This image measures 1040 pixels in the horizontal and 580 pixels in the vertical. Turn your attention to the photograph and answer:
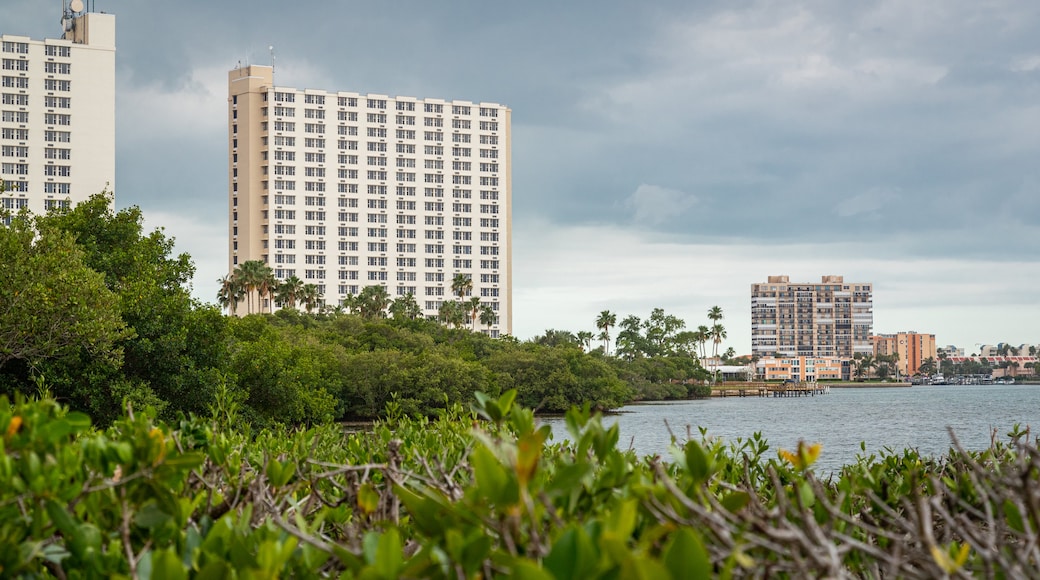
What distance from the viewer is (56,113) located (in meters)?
86.4

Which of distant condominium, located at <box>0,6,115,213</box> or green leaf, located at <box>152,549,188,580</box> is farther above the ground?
distant condominium, located at <box>0,6,115,213</box>

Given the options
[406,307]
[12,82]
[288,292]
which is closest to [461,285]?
[406,307]

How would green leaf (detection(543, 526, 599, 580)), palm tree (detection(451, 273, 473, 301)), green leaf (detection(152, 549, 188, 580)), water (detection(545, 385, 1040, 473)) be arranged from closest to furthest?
green leaf (detection(543, 526, 599, 580))
green leaf (detection(152, 549, 188, 580))
water (detection(545, 385, 1040, 473))
palm tree (detection(451, 273, 473, 301))

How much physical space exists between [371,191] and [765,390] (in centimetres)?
6729

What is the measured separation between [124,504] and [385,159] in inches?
4720

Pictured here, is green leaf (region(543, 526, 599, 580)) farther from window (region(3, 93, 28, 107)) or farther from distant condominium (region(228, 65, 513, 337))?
distant condominium (region(228, 65, 513, 337))

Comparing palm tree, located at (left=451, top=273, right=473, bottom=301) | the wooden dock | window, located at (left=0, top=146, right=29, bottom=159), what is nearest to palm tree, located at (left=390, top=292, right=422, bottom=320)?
palm tree, located at (left=451, top=273, right=473, bottom=301)

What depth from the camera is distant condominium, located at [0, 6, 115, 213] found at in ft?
280

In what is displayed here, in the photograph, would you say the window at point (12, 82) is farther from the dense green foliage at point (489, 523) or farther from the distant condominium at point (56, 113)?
the dense green foliage at point (489, 523)

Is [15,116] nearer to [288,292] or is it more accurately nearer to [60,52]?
[60,52]

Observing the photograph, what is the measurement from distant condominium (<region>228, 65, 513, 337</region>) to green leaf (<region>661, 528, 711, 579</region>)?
379 ft

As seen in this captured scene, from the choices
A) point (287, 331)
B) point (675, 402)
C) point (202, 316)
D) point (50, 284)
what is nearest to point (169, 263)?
point (202, 316)

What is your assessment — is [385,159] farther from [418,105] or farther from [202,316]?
[202,316]

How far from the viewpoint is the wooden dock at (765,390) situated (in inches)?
5251
